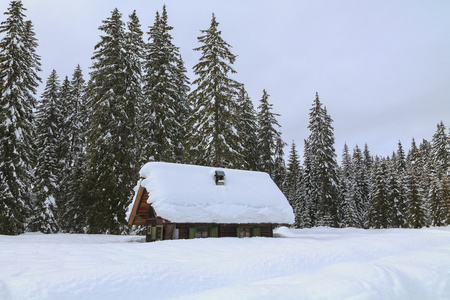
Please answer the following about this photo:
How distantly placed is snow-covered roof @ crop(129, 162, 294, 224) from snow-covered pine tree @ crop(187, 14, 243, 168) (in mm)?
4138

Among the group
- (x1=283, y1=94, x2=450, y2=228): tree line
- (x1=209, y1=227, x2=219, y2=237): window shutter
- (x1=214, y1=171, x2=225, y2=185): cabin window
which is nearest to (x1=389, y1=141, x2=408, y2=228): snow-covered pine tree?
(x1=283, y1=94, x2=450, y2=228): tree line

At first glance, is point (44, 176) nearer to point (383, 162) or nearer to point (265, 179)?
point (265, 179)

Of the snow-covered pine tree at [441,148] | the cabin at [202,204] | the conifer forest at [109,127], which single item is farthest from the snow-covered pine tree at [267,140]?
the snow-covered pine tree at [441,148]

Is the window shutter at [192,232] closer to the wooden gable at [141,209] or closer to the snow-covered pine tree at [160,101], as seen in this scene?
the wooden gable at [141,209]

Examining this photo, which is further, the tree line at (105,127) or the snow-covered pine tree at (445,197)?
the snow-covered pine tree at (445,197)

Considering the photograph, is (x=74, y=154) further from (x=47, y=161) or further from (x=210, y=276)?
(x=210, y=276)

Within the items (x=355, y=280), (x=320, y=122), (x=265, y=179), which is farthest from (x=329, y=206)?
(x=355, y=280)

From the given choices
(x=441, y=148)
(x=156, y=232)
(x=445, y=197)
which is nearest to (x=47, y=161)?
(x=156, y=232)

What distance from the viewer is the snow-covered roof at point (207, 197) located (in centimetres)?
1792

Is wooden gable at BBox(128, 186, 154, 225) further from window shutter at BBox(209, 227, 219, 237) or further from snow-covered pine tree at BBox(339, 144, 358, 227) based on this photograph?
snow-covered pine tree at BBox(339, 144, 358, 227)

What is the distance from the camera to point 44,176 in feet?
90.5

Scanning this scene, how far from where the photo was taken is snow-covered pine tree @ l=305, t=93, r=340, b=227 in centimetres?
3925

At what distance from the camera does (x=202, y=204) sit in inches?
739

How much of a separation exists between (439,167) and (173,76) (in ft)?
176
